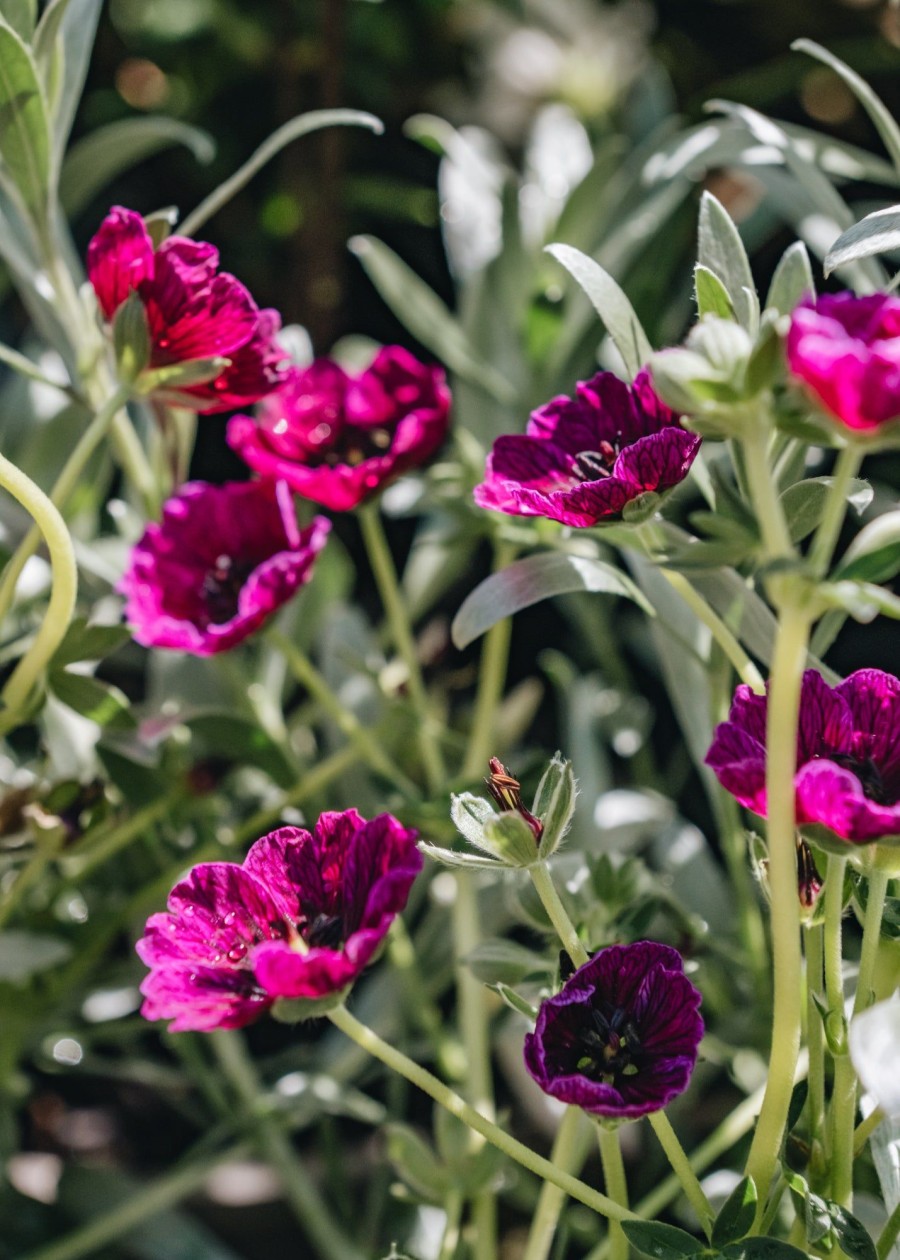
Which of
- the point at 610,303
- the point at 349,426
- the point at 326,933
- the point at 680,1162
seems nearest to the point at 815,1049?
the point at 680,1162

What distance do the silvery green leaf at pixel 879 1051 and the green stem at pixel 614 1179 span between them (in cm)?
10

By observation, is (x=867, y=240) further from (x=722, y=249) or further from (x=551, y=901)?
(x=551, y=901)

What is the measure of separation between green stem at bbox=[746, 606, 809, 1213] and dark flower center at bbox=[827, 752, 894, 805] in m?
0.05

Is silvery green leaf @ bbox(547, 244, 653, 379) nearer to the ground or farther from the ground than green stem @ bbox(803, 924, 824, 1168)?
farther from the ground

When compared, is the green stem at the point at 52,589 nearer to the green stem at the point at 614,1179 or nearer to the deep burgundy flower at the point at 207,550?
the deep burgundy flower at the point at 207,550

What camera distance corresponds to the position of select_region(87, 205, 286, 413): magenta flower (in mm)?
471

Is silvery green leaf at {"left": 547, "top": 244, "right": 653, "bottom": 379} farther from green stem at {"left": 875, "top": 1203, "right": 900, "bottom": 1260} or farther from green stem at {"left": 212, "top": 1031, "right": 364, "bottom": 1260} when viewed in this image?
green stem at {"left": 212, "top": 1031, "right": 364, "bottom": 1260}

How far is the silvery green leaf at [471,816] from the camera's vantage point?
376mm

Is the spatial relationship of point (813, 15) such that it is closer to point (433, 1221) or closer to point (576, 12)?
point (576, 12)

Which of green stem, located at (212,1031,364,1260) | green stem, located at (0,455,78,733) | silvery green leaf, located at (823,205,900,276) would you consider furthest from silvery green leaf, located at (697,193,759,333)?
green stem, located at (212,1031,364,1260)

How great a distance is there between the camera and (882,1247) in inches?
15.9

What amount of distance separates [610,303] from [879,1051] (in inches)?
10.4

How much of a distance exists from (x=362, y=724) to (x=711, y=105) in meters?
0.38

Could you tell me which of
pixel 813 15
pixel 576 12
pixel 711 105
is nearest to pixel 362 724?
pixel 711 105
